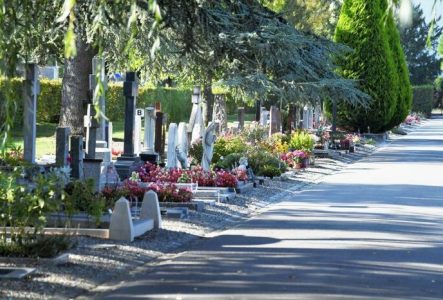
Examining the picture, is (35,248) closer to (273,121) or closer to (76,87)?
(76,87)

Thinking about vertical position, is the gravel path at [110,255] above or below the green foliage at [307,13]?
below

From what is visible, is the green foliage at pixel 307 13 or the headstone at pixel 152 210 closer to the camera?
the headstone at pixel 152 210

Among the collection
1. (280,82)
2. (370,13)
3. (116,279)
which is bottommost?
(116,279)

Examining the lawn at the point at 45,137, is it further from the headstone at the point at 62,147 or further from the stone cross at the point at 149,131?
the headstone at the point at 62,147

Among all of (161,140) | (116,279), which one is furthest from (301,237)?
(161,140)

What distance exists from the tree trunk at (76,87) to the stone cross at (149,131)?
1629mm

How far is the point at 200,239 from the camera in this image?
592 inches

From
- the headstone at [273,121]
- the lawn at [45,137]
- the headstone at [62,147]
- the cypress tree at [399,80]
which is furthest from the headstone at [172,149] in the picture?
the cypress tree at [399,80]

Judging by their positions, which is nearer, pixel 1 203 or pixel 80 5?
pixel 1 203

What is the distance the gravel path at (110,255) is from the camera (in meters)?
10.5

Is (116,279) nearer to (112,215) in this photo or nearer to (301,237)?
(112,215)

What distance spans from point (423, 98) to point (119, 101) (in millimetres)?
51897

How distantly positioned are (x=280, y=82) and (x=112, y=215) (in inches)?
693

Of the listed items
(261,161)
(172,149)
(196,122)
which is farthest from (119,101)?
(172,149)
